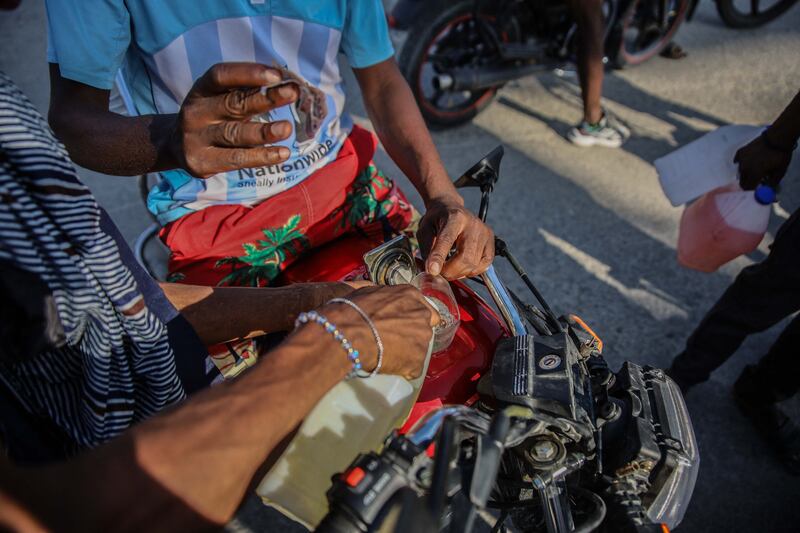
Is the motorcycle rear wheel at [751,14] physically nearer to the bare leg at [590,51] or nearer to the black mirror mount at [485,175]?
the bare leg at [590,51]

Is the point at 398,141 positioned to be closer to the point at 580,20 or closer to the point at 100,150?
the point at 100,150

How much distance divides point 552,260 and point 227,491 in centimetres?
230

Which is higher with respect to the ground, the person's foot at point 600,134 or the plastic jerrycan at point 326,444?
the plastic jerrycan at point 326,444

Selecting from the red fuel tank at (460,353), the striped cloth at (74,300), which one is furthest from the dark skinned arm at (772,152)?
the striped cloth at (74,300)

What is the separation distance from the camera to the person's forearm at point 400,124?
1659 mm

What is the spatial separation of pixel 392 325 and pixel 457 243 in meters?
0.47

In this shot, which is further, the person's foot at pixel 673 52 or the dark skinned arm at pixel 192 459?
the person's foot at pixel 673 52

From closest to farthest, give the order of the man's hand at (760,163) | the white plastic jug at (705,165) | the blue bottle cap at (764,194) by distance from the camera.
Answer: the man's hand at (760,163) → the blue bottle cap at (764,194) → the white plastic jug at (705,165)

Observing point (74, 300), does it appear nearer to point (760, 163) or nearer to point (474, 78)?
point (760, 163)

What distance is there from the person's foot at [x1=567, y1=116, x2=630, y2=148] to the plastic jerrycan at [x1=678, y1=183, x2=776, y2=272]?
44.1 inches

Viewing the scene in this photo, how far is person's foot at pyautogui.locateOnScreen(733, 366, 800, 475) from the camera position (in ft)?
6.41

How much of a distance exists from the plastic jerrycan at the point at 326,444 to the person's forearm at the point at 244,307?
1.27 feet

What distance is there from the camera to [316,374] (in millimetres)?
815

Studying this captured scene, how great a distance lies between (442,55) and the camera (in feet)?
10.7
